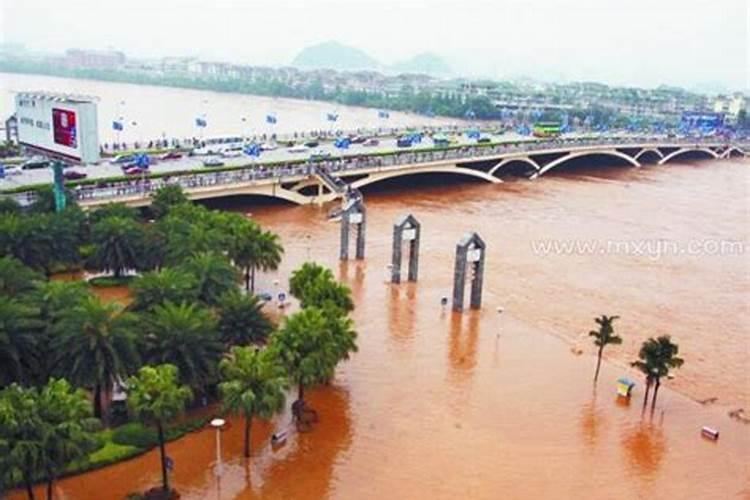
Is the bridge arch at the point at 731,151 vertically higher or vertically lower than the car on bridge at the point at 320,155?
lower

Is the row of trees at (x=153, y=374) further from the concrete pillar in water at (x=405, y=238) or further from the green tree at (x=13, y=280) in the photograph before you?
the concrete pillar in water at (x=405, y=238)

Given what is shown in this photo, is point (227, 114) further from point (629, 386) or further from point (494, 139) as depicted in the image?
point (629, 386)

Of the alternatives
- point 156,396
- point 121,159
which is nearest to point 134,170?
point 121,159

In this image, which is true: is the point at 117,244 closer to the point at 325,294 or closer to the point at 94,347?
the point at 325,294

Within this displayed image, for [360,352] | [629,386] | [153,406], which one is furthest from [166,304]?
[629,386]

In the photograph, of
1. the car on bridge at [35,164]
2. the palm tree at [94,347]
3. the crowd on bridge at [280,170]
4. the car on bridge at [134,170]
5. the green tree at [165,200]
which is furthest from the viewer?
the car on bridge at [35,164]

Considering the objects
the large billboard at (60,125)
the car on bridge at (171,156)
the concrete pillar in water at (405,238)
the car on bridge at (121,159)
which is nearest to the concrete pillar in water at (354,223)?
the concrete pillar in water at (405,238)
